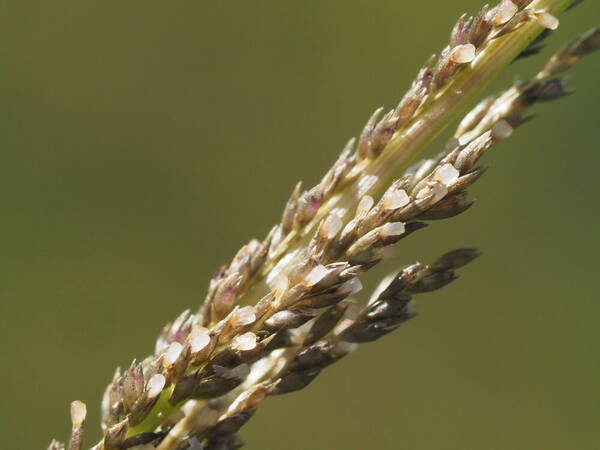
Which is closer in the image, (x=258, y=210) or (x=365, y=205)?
(x=365, y=205)

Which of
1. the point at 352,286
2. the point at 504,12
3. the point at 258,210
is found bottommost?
the point at 352,286

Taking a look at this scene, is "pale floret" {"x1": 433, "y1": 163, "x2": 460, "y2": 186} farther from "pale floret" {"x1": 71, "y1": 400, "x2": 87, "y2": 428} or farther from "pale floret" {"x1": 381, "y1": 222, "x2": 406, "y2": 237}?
"pale floret" {"x1": 71, "y1": 400, "x2": 87, "y2": 428}

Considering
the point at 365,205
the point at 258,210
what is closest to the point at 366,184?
the point at 365,205

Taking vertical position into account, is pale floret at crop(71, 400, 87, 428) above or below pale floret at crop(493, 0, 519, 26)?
below

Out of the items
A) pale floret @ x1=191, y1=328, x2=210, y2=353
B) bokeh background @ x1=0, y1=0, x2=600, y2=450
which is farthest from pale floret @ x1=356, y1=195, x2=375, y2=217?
bokeh background @ x1=0, y1=0, x2=600, y2=450

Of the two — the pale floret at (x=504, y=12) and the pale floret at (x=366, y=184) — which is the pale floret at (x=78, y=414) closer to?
the pale floret at (x=366, y=184)

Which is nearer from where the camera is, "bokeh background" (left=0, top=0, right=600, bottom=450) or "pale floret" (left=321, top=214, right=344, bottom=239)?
"pale floret" (left=321, top=214, right=344, bottom=239)

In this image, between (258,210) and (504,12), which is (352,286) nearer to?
(504,12)

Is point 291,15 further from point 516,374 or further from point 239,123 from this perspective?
point 516,374

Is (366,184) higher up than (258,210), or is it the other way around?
(258,210)

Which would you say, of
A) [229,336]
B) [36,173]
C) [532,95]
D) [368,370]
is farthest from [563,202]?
[229,336]
